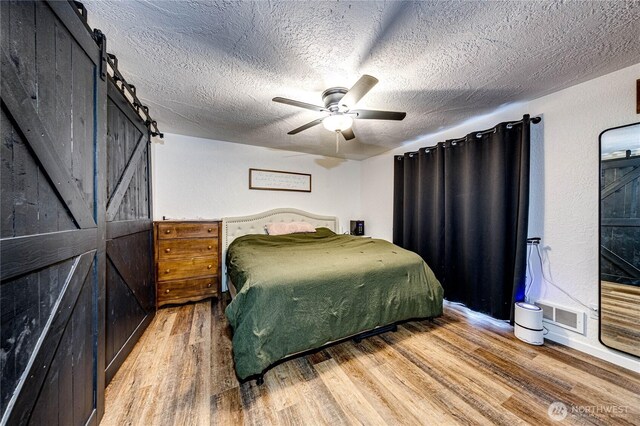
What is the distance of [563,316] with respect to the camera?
2.04m

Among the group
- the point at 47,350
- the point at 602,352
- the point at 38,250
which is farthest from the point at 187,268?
the point at 602,352

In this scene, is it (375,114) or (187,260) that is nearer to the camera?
(375,114)

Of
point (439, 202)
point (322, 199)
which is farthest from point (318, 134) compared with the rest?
point (439, 202)

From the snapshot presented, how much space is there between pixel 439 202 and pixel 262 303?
8.58ft

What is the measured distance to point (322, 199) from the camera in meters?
4.42

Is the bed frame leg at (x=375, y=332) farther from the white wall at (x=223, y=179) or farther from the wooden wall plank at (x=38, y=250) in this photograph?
the white wall at (x=223, y=179)

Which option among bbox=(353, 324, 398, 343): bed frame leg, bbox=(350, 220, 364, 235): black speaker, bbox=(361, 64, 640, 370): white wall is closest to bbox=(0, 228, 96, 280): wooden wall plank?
bbox=(353, 324, 398, 343): bed frame leg

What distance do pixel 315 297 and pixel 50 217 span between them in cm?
152

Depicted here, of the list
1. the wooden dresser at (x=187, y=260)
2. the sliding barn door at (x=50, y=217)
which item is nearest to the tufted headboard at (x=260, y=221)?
the wooden dresser at (x=187, y=260)

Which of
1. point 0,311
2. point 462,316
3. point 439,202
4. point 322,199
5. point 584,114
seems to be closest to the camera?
point 0,311

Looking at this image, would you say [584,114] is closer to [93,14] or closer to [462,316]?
[462,316]

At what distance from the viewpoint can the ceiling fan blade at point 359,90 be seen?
1.46m

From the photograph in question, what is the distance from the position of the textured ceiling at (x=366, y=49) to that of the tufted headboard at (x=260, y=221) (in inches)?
67.8

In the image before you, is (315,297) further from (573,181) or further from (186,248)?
(573,181)
